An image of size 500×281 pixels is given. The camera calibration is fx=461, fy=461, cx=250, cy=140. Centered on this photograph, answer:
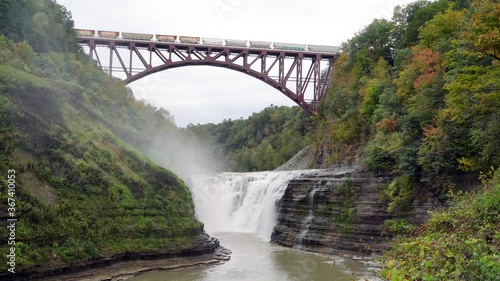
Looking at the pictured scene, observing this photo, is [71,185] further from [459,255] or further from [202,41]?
[202,41]

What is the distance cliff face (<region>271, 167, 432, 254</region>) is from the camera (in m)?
19.0

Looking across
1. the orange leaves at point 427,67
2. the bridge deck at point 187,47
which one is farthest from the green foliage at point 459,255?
the bridge deck at point 187,47

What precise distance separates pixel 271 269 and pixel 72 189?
7.34m

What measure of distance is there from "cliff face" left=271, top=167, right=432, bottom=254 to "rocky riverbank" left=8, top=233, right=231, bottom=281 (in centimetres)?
459

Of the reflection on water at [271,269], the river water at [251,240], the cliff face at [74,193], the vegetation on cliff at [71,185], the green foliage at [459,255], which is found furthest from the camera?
the river water at [251,240]

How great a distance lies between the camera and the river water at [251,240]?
49.6 ft

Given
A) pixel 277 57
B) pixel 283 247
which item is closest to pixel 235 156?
pixel 277 57

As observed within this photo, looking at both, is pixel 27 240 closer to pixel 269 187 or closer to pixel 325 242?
pixel 325 242

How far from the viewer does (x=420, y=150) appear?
18.2 meters

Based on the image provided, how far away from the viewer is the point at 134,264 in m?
14.7

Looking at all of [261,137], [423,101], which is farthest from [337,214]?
[261,137]

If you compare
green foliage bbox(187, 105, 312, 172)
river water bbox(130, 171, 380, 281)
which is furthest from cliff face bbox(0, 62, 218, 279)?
green foliage bbox(187, 105, 312, 172)

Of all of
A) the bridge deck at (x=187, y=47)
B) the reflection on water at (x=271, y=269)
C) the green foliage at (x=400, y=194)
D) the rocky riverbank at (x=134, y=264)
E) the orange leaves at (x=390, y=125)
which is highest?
the bridge deck at (x=187, y=47)

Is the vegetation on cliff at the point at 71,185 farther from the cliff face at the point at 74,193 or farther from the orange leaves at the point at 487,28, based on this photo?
the orange leaves at the point at 487,28
